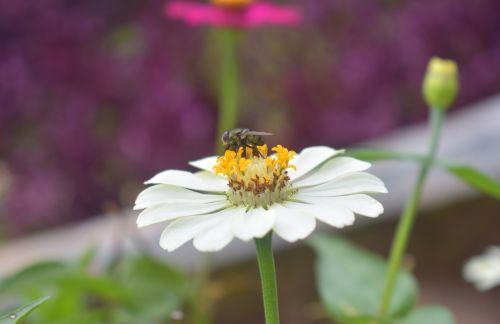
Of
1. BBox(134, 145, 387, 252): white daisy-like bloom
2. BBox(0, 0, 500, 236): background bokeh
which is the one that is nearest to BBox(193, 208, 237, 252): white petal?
BBox(134, 145, 387, 252): white daisy-like bloom

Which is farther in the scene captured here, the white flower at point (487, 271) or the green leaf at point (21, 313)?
the white flower at point (487, 271)

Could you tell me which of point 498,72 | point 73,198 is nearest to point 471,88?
point 498,72

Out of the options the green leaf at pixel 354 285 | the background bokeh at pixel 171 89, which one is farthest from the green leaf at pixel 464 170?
the background bokeh at pixel 171 89

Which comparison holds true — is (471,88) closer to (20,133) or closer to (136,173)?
(136,173)

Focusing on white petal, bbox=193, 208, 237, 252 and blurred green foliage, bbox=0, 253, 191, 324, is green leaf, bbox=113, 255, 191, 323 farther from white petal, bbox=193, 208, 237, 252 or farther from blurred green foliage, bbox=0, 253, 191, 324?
white petal, bbox=193, 208, 237, 252

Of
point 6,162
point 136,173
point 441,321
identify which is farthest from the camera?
point 6,162

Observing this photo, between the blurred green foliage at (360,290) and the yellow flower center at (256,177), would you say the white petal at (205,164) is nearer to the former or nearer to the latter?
the yellow flower center at (256,177)

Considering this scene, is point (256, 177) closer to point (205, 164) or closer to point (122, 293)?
point (205, 164)

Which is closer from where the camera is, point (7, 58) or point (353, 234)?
point (353, 234)
